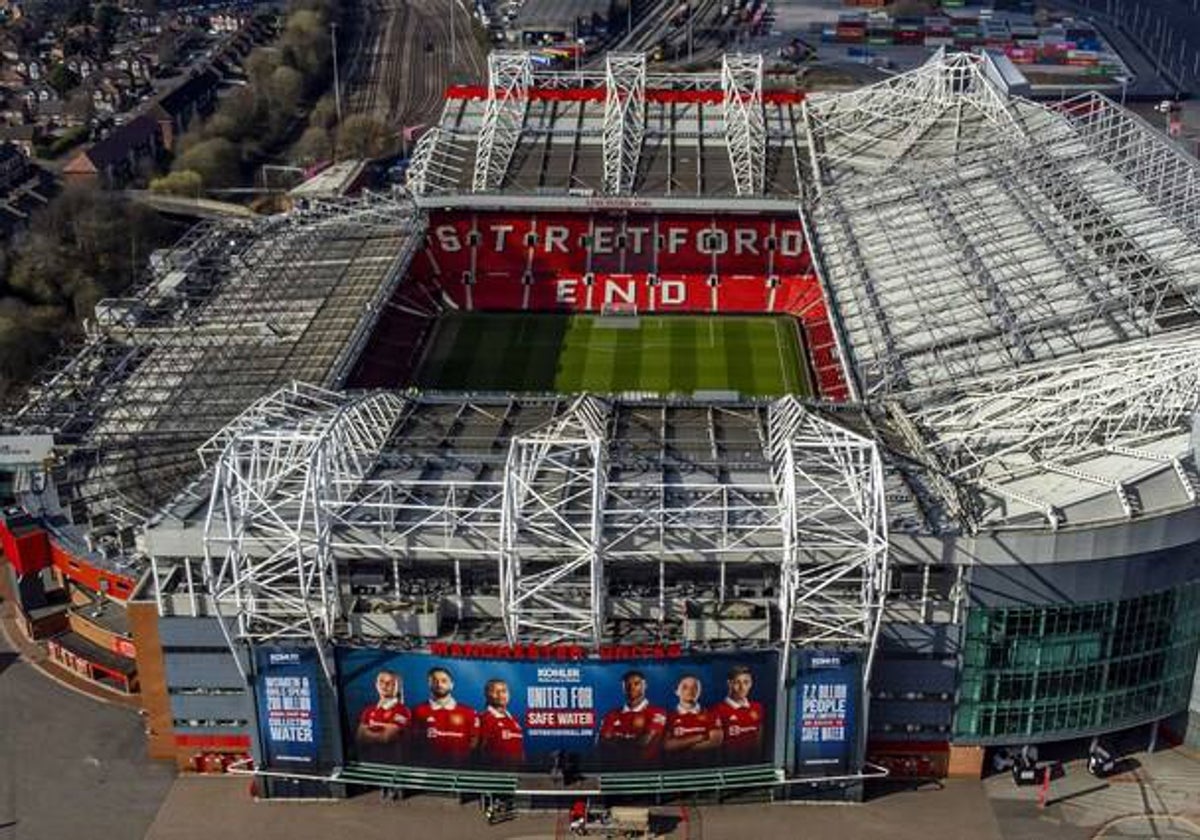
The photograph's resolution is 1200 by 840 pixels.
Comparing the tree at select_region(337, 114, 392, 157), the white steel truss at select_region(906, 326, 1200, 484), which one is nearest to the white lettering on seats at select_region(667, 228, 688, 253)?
the white steel truss at select_region(906, 326, 1200, 484)

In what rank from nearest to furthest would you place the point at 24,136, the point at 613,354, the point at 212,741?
the point at 212,741 → the point at 613,354 → the point at 24,136

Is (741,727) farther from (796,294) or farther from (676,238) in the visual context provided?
(676,238)

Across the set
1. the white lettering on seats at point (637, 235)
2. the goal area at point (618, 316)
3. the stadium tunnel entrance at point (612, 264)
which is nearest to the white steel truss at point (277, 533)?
the goal area at point (618, 316)

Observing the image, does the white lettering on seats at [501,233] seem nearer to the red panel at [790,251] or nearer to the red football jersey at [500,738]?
the red panel at [790,251]

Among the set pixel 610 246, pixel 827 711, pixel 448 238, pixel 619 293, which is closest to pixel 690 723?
pixel 827 711

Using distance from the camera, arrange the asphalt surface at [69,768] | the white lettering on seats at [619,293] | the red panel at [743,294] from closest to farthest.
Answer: the asphalt surface at [69,768] < the red panel at [743,294] < the white lettering on seats at [619,293]

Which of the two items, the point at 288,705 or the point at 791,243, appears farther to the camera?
the point at 791,243

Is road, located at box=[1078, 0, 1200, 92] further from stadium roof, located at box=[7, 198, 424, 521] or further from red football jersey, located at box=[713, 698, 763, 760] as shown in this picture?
red football jersey, located at box=[713, 698, 763, 760]
